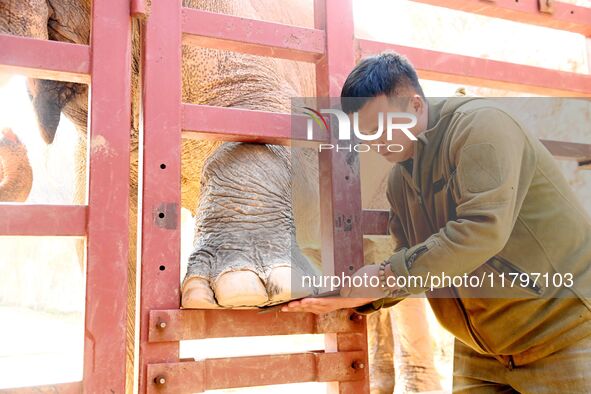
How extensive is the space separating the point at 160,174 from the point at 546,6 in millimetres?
1199

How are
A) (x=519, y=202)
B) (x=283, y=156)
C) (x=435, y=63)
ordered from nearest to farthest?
(x=519, y=202), (x=435, y=63), (x=283, y=156)

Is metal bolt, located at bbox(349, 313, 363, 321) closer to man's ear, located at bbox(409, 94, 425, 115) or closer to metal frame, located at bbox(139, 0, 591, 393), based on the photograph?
metal frame, located at bbox(139, 0, 591, 393)

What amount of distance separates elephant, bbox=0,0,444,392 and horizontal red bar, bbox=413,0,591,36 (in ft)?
1.96

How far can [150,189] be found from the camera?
55.8 inches

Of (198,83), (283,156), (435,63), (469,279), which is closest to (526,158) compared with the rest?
(469,279)

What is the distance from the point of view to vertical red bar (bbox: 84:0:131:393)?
4.28ft

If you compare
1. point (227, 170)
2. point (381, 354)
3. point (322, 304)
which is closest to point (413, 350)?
point (381, 354)

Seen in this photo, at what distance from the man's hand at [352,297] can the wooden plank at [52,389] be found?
17.0 inches

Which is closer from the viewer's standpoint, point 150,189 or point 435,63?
point 150,189

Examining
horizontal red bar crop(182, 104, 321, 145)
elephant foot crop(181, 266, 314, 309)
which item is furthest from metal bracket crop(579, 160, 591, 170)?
elephant foot crop(181, 266, 314, 309)

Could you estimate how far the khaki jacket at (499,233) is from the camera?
1284mm

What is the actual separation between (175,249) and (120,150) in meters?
0.22

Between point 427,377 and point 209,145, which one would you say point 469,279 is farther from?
point 427,377

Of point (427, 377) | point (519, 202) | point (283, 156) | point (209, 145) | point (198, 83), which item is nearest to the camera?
point (519, 202)
